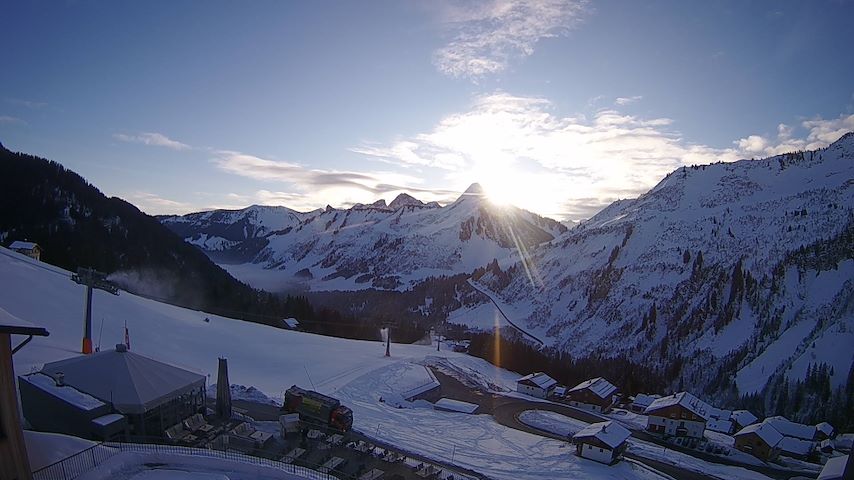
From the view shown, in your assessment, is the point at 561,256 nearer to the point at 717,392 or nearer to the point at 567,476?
the point at 717,392

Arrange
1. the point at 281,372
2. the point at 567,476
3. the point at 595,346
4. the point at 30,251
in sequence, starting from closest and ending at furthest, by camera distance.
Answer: the point at 567,476 → the point at 281,372 → the point at 30,251 → the point at 595,346

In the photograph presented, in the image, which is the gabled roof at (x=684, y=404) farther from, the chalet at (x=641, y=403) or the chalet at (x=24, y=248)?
the chalet at (x=24, y=248)

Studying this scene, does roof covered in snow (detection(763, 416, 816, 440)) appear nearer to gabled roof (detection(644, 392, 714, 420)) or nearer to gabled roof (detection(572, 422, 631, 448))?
gabled roof (detection(644, 392, 714, 420))

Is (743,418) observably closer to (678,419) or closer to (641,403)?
(641,403)

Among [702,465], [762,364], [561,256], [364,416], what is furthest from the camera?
[561,256]

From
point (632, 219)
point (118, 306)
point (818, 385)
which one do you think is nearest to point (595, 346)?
point (818, 385)

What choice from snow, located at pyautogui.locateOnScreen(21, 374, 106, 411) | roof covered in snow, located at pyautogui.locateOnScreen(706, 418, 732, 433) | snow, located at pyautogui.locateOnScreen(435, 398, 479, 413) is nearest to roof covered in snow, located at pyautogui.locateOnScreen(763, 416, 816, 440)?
roof covered in snow, located at pyautogui.locateOnScreen(706, 418, 732, 433)
